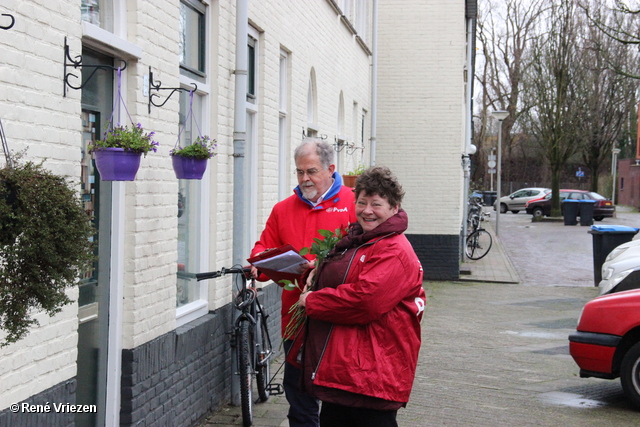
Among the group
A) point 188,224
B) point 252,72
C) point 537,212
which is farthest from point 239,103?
point 537,212

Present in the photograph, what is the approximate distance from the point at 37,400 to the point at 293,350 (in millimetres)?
1301

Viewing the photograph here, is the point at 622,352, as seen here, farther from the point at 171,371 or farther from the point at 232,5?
the point at 232,5

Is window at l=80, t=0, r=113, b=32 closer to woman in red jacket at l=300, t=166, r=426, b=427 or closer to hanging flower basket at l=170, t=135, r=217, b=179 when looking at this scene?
hanging flower basket at l=170, t=135, r=217, b=179

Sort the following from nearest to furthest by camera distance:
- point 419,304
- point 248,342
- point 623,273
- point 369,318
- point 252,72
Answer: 1. point 369,318
2. point 419,304
3. point 248,342
4. point 252,72
5. point 623,273

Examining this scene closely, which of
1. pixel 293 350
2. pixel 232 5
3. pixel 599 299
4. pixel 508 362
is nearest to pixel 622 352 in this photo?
pixel 599 299

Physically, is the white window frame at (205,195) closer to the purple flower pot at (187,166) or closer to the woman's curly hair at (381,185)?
the purple flower pot at (187,166)

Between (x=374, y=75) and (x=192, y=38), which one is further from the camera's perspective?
(x=374, y=75)

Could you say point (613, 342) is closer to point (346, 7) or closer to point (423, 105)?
point (346, 7)

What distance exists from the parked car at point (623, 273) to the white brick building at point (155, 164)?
393 centimetres

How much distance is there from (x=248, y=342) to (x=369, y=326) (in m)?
2.70

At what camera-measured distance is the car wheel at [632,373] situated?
6723mm

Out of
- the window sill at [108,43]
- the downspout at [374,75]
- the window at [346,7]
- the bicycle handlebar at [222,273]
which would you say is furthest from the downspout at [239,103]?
the downspout at [374,75]

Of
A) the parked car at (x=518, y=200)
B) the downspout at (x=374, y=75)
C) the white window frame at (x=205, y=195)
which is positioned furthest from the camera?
the parked car at (x=518, y=200)

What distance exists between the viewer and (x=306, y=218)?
472 centimetres
